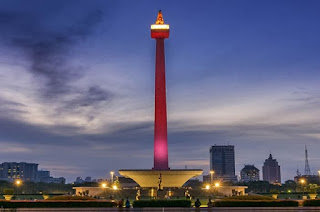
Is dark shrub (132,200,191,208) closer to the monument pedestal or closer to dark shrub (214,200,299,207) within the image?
dark shrub (214,200,299,207)

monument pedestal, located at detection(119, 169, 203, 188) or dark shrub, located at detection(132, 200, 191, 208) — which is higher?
monument pedestal, located at detection(119, 169, 203, 188)

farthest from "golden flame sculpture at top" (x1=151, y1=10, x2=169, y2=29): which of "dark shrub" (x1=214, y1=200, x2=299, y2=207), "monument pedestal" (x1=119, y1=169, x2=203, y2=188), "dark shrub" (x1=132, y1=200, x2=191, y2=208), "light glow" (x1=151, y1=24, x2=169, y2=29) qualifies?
"dark shrub" (x1=214, y1=200, x2=299, y2=207)

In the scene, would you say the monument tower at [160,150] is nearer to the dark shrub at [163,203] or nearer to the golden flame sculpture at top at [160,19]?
the golden flame sculpture at top at [160,19]

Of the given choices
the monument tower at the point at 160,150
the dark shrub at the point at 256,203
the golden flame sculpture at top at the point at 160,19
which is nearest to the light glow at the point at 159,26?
the monument tower at the point at 160,150

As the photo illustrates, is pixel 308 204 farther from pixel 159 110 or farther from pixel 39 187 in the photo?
pixel 39 187

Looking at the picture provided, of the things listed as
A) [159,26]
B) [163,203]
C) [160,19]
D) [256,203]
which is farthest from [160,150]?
[256,203]

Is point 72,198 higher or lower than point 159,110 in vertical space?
lower

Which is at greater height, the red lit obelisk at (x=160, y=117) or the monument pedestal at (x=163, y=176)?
the red lit obelisk at (x=160, y=117)

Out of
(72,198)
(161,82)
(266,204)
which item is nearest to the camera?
(266,204)

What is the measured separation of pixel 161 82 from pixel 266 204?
3762 cm

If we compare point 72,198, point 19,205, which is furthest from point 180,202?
point 19,205

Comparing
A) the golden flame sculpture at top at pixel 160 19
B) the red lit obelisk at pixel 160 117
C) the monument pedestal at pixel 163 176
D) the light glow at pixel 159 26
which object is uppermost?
the golden flame sculpture at top at pixel 160 19

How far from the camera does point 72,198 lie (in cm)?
3644

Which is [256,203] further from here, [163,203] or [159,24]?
[159,24]
